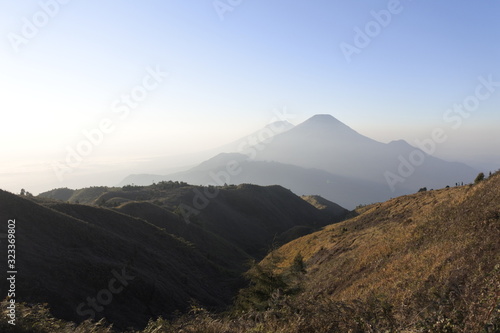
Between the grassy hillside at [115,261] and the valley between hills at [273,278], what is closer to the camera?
the valley between hills at [273,278]

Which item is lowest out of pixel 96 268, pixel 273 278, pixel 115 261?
pixel 273 278

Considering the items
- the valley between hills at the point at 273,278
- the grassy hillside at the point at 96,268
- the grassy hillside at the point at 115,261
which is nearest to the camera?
the valley between hills at the point at 273,278

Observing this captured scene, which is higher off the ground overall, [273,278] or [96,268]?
[96,268]

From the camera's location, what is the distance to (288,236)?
213 feet

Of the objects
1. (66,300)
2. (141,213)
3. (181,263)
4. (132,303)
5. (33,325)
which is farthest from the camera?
(141,213)

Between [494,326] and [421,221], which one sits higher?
[494,326]

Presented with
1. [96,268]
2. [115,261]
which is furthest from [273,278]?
[115,261]

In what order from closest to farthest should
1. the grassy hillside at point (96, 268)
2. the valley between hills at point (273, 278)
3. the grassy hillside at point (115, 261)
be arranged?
the valley between hills at point (273, 278) < the grassy hillside at point (96, 268) < the grassy hillside at point (115, 261)

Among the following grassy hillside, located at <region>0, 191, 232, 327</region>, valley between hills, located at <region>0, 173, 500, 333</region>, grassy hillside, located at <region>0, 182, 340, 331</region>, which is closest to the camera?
valley between hills, located at <region>0, 173, 500, 333</region>

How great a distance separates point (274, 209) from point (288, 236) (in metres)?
29.2

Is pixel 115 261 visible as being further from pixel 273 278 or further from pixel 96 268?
pixel 273 278

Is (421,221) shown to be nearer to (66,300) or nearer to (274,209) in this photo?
(66,300)

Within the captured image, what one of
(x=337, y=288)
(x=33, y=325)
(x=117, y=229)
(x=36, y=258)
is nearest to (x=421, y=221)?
(x=337, y=288)

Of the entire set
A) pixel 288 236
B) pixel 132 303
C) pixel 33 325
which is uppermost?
pixel 33 325
